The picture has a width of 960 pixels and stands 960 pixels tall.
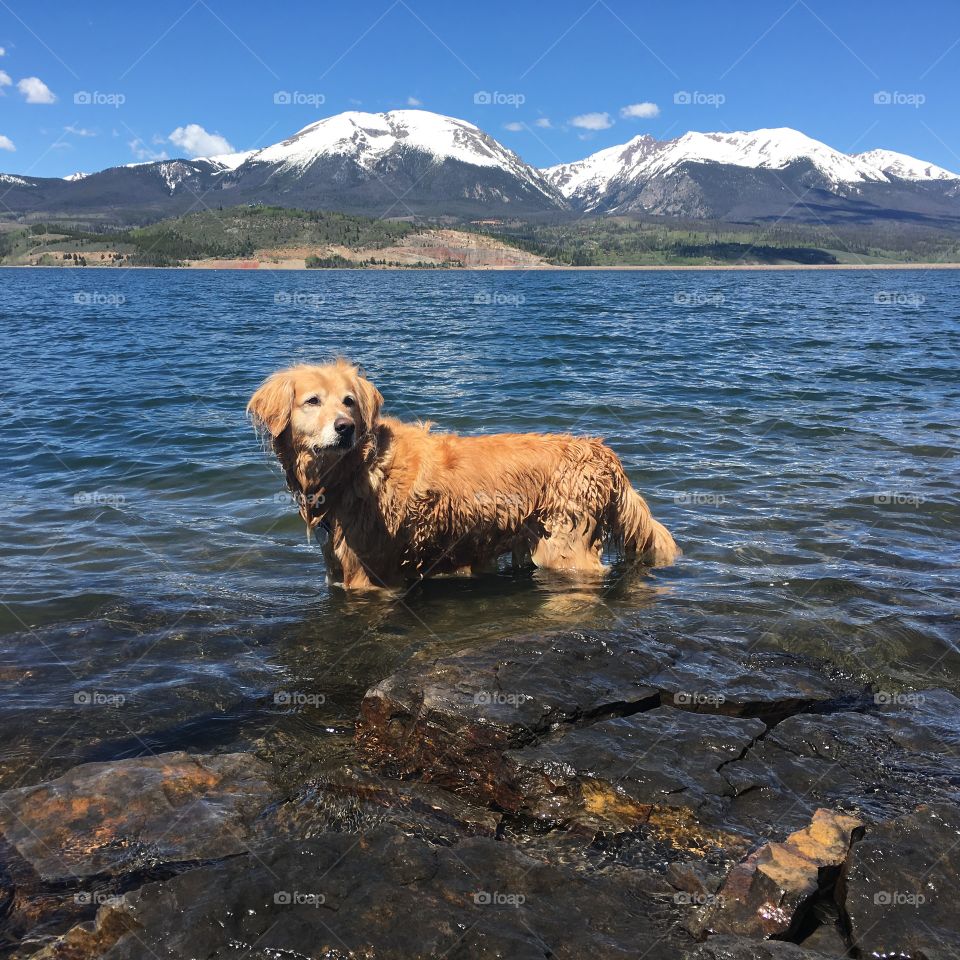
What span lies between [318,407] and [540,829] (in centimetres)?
429

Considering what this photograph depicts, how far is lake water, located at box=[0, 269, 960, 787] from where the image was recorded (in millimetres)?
6023

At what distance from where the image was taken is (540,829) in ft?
13.6

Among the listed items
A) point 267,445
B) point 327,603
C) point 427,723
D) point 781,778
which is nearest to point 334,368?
point 267,445

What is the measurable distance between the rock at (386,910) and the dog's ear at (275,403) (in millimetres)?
4381

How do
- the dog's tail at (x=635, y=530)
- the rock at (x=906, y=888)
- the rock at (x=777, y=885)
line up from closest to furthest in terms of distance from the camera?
the rock at (x=906, y=888) → the rock at (x=777, y=885) → the dog's tail at (x=635, y=530)

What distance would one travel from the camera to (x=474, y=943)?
301cm

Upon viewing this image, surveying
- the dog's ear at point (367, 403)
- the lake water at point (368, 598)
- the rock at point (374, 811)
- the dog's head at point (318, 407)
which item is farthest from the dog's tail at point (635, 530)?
the rock at point (374, 811)

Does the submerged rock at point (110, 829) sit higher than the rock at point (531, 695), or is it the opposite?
the rock at point (531, 695)

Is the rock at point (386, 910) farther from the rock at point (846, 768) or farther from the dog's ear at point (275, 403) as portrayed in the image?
the dog's ear at point (275, 403)

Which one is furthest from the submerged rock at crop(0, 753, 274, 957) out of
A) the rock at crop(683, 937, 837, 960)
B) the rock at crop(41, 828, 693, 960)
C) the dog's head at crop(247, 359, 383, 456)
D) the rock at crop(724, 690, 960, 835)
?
the dog's head at crop(247, 359, 383, 456)

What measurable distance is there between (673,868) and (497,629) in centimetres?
359

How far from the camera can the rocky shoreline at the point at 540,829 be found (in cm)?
314

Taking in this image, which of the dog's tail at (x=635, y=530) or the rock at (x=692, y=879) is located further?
the dog's tail at (x=635, y=530)

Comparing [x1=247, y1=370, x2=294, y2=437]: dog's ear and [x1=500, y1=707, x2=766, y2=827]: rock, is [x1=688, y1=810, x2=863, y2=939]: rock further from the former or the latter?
[x1=247, y1=370, x2=294, y2=437]: dog's ear
